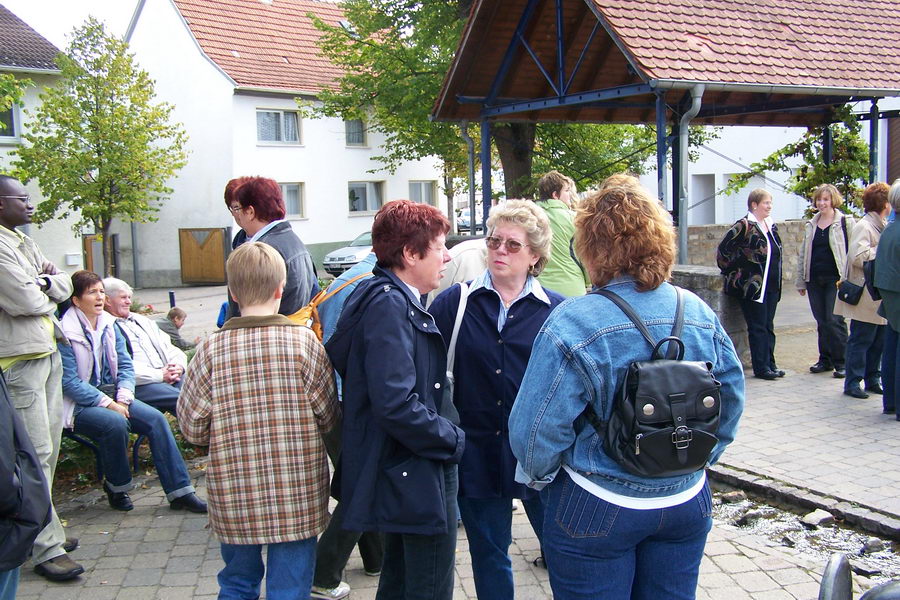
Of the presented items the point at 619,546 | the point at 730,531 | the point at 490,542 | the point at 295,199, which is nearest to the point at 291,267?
the point at 490,542

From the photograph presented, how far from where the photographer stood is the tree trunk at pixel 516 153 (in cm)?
1592

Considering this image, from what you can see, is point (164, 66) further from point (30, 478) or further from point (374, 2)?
point (30, 478)

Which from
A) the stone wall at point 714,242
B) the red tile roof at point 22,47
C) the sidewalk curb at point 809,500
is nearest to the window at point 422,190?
the red tile roof at point 22,47

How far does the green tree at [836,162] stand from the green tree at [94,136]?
1699 centimetres

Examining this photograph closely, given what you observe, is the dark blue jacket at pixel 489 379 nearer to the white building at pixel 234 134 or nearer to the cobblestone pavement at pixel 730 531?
the cobblestone pavement at pixel 730 531

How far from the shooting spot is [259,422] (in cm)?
323

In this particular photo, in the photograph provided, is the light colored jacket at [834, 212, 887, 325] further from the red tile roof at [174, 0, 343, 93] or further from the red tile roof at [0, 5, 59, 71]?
the red tile roof at [174, 0, 343, 93]

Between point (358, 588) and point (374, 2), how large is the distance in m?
15.7

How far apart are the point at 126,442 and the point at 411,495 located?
3052mm

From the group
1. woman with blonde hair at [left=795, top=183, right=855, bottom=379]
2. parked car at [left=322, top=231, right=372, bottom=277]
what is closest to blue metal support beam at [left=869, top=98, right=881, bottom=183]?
woman with blonde hair at [left=795, top=183, right=855, bottom=379]

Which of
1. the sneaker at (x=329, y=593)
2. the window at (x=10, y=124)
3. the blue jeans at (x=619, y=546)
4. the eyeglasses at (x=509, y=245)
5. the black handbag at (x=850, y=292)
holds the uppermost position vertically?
the window at (x=10, y=124)

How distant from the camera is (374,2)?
58.8ft

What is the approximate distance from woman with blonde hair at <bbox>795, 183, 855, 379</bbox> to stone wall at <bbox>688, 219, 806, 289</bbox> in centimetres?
595

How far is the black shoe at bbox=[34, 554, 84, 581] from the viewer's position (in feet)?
14.3
